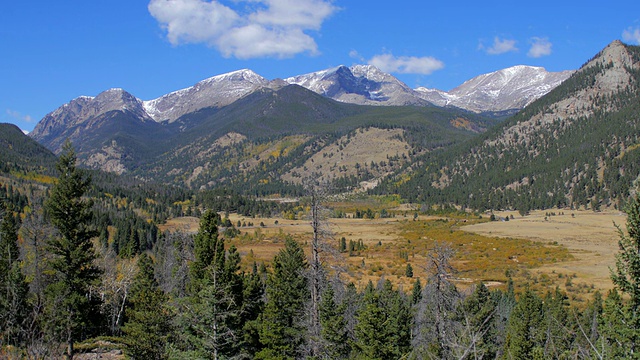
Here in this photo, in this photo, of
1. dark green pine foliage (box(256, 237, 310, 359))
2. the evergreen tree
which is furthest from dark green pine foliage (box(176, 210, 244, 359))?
the evergreen tree

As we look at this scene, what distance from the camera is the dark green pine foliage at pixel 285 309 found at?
2908cm

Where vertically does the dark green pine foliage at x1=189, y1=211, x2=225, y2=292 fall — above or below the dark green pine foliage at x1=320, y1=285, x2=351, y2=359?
above

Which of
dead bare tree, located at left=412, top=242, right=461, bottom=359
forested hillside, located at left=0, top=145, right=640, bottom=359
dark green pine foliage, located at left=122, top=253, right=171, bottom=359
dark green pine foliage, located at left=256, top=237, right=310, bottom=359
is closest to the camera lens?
forested hillside, located at left=0, top=145, right=640, bottom=359

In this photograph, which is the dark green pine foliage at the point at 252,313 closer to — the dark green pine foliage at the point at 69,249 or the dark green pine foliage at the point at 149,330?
the dark green pine foliage at the point at 149,330

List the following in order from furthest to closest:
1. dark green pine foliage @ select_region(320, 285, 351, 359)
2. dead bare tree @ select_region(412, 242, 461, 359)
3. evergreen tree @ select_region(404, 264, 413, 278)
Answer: evergreen tree @ select_region(404, 264, 413, 278) → dark green pine foliage @ select_region(320, 285, 351, 359) → dead bare tree @ select_region(412, 242, 461, 359)

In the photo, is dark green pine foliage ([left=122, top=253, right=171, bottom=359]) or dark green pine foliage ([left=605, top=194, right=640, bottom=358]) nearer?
dark green pine foliage ([left=605, top=194, right=640, bottom=358])

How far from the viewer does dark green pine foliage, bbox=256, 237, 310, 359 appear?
29.1 metres

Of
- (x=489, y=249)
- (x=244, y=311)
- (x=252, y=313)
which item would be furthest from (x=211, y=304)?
(x=489, y=249)

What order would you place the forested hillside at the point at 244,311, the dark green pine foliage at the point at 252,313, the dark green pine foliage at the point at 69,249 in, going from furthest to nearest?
the dark green pine foliage at the point at 252,313 < the dark green pine foliage at the point at 69,249 < the forested hillside at the point at 244,311

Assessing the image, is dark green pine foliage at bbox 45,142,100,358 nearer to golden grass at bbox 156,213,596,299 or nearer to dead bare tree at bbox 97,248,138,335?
dead bare tree at bbox 97,248,138,335

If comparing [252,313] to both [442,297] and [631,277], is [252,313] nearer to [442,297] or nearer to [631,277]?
[442,297]

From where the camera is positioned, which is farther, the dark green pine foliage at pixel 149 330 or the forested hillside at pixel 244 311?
the dark green pine foliage at pixel 149 330

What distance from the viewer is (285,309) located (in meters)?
31.6

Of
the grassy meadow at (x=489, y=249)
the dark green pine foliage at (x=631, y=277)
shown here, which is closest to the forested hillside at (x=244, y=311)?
the dark green pine foliage at (x=631, y=277)
